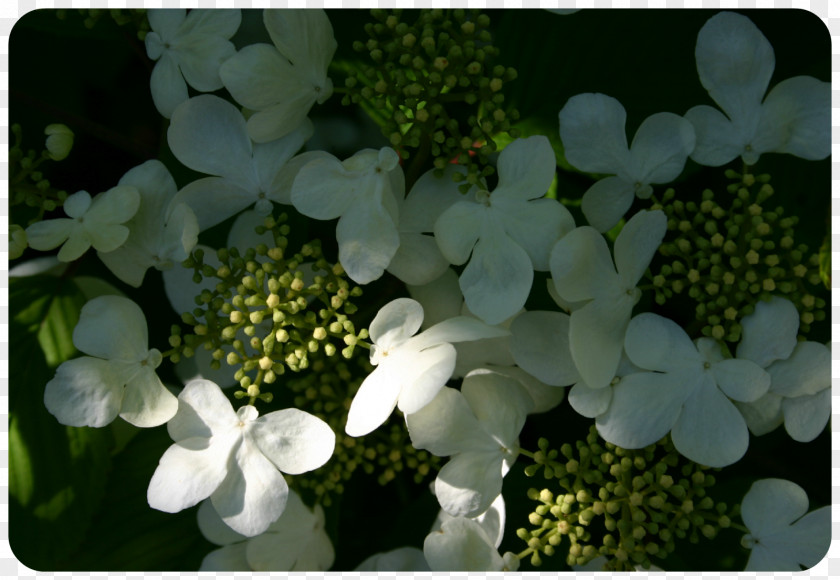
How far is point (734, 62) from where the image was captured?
1.06 metres

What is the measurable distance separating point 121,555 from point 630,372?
74cm

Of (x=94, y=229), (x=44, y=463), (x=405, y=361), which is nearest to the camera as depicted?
(x=405, y=361)

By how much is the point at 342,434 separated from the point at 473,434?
18 cm

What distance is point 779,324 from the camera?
39.6 inches

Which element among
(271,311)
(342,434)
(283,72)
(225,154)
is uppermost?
(283,72)

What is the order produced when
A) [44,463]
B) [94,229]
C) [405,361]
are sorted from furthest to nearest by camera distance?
1. [44,463]
2. [94,229]
3. [405,361]

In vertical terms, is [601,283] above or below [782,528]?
above

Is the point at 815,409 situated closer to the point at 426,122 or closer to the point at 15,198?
the point at 426,122

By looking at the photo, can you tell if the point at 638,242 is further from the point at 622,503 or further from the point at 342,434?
the point at 342,434

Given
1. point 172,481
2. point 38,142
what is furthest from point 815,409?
point 38,142

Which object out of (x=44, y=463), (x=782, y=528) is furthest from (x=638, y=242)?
(x=44, y=463)

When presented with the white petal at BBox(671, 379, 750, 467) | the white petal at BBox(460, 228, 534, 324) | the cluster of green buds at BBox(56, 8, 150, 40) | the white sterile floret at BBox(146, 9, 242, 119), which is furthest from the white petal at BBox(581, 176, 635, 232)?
the cluster of green buds at BBox(56, 8, 150, 40)

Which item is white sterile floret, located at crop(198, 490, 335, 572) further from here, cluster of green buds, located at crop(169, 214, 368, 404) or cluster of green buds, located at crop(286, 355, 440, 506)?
cluster of green buds, located at crop(169, 214, 368, 404)

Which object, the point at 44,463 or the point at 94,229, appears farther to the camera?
the point at 44,463
